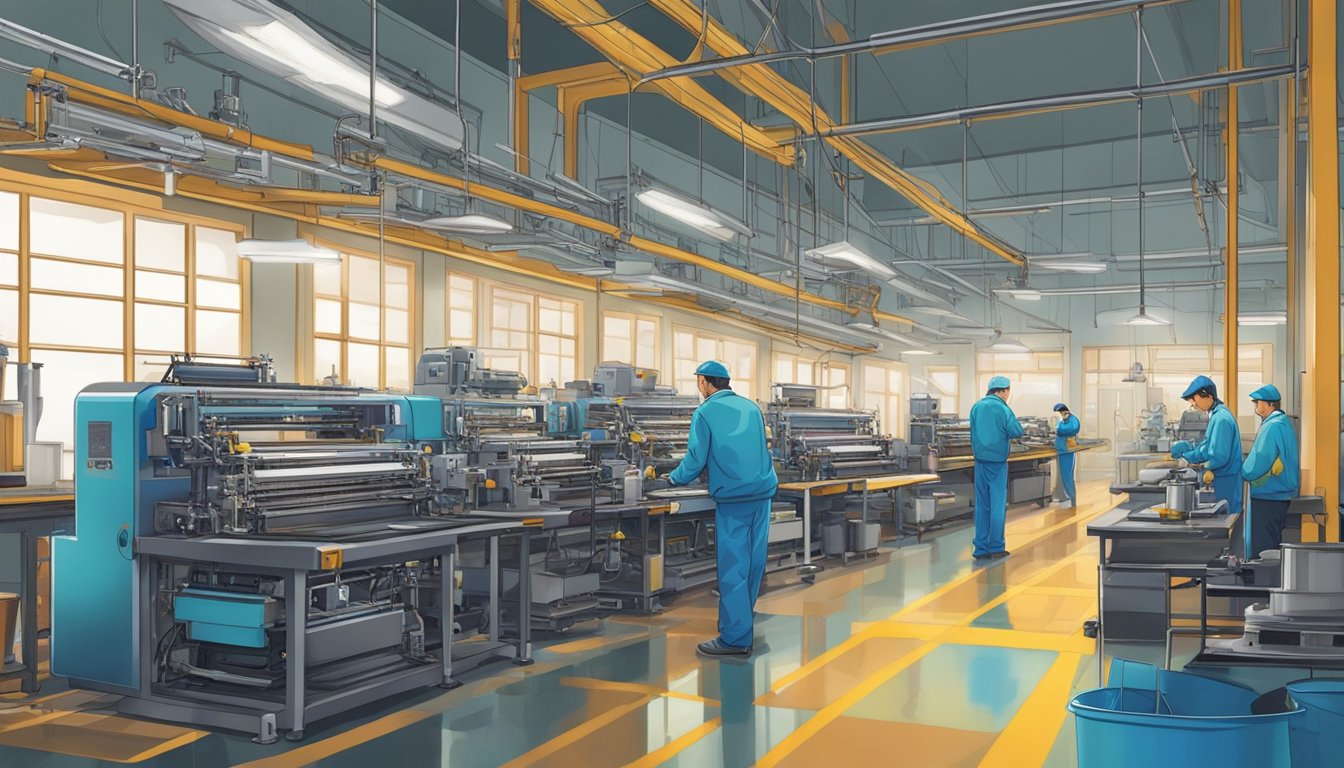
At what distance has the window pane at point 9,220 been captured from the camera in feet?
24.4

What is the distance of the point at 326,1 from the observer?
9180 millimetres

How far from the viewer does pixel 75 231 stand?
8.02 metres

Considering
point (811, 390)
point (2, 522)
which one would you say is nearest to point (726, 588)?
point (2, 522)

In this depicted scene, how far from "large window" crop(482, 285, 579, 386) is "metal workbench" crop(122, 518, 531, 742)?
24.0 ft

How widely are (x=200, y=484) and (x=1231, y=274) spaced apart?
7.72 meters

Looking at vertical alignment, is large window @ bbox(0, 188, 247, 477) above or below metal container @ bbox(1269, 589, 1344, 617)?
above

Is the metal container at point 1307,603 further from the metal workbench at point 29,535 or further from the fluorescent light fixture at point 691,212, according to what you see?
the metal workbench at point 29,535

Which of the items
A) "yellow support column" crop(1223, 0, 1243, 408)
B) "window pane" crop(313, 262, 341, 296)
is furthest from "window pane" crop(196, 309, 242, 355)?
"yellow support column" crop(1223, 0, 1243, 408)

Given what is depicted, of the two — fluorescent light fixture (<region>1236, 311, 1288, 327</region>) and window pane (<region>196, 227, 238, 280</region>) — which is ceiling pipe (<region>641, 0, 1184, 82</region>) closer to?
window pane (<region>196, 227, 238, 280</region>)

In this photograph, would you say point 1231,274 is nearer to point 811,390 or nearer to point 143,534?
point 811,390

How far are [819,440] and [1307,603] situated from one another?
239 inches

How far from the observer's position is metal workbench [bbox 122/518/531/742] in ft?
13.2

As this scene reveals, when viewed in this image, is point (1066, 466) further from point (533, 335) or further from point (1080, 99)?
point (1080, 99)

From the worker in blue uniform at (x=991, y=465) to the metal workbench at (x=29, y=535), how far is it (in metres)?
7.04
